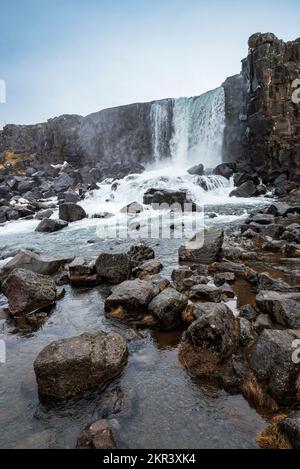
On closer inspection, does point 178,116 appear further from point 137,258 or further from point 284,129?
point 137,258

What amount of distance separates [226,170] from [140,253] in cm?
2456

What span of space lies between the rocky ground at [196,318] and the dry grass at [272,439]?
0.5 inches

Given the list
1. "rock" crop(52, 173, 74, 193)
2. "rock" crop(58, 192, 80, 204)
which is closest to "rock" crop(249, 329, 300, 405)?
"rock" crop(58, 192, 80, 204)

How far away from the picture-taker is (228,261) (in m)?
10.7

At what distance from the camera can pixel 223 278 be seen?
8.97 m

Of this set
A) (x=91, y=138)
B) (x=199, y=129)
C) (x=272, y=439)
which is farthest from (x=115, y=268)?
(x=91, y=138)

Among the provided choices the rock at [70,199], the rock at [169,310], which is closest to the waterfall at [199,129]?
the rock at [70,199]

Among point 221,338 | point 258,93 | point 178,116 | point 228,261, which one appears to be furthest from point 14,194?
point 221,338

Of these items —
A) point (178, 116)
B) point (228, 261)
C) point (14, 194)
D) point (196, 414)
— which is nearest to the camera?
point (196, 414)

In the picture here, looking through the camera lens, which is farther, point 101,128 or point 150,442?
point 101,128

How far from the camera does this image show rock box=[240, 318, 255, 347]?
574cm

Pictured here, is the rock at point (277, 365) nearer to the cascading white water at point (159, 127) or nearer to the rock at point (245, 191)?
the rock at point (245, 191)

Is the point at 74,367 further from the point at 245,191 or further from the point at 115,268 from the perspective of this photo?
the point at 245,191
